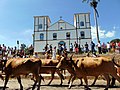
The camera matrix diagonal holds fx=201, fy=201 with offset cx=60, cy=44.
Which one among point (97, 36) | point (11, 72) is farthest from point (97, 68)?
point (97, 36)

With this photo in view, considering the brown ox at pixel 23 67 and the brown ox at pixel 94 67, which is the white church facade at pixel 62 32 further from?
the brown ox at pixel 23 67

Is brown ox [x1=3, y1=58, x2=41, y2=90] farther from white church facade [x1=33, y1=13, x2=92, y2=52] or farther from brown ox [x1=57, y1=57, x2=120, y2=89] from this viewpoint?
white church facade [x1=33, y1=13, x2=92, y2=52]

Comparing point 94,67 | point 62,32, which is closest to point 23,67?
point 94,67

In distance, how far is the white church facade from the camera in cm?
6344

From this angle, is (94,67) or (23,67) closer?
(23,67)

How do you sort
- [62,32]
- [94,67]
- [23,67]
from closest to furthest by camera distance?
1. [23,67]
2. [94,67]
3. [62,32]

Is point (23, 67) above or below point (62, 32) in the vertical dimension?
below

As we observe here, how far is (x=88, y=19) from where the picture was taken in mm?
65438

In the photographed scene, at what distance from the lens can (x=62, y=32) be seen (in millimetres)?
64938

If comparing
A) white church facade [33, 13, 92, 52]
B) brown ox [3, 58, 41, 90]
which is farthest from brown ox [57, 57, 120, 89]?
white church facade [33, 13, 92, 52]

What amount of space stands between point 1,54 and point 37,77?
47.4ft

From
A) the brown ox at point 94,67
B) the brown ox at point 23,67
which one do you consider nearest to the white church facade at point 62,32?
the brown ox at point 94,67

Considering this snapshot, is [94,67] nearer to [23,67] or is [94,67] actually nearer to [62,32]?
[23,67]

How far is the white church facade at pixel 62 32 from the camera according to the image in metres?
63.4
